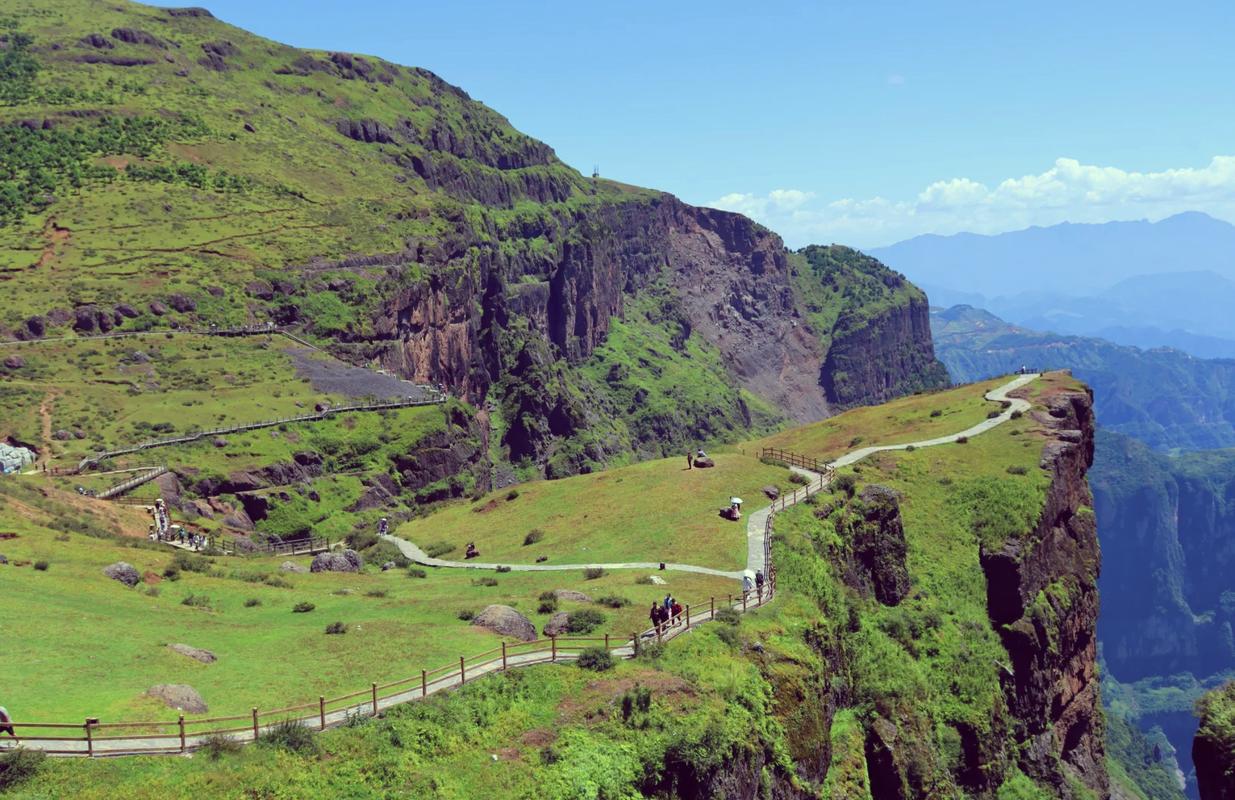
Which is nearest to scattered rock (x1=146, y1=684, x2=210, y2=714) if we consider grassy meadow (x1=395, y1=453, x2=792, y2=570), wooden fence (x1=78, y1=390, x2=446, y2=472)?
grassy meadow (x1=395, y1=453, x2=792, y2=570)

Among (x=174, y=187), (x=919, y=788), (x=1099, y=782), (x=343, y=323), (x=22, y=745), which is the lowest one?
(x=1099, y=782)

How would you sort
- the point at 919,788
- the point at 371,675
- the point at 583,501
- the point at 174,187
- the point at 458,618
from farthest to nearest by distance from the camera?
1. the point at 174,187
2. the point at 583,501
3. the point at 919,788
4. the point at 458,618
5. the point at 371,675

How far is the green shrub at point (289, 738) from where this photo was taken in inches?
1173

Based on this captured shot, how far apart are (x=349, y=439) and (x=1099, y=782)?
8500cm

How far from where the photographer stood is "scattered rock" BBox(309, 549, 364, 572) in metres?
63.4

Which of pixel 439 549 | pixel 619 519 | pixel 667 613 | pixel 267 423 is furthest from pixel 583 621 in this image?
pixel 267 423

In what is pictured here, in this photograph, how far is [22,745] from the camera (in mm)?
26844

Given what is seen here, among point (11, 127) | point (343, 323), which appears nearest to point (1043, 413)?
point (343, 323)

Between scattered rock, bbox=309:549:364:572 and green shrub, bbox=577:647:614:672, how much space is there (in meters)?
29.8

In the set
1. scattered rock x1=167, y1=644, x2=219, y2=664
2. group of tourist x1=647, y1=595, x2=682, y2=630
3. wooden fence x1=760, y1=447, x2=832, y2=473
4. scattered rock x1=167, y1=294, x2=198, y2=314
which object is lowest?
group of tourist x1=647, y1=595, x2=682, y2=630

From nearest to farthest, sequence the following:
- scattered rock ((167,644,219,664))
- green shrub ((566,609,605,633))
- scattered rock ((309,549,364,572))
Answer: scattered rock ((167,644,219,664)), green shrub ((566,609,605,633)), scattered rock ((309,549,364,572))

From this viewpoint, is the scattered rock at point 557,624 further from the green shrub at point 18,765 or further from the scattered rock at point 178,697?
the green shrub at point 18,765

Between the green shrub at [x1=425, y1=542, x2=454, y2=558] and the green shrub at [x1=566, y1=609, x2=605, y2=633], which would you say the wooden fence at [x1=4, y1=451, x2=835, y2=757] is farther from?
the green shrub at [x1=425, y1=542, x2=454, y2=558]

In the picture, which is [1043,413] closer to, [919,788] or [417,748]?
[919,788]
